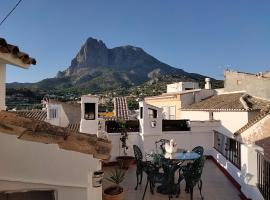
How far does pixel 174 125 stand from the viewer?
57.8ft

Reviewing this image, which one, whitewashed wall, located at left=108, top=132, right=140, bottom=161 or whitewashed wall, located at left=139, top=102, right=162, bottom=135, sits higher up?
whitewashed wall, located at left=139, top=102, right=162, bottom=135

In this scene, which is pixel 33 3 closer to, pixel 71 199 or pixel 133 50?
pixel 71 199

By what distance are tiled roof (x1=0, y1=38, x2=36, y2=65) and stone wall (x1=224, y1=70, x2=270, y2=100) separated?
845 inches

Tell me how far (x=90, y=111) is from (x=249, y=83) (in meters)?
17.0

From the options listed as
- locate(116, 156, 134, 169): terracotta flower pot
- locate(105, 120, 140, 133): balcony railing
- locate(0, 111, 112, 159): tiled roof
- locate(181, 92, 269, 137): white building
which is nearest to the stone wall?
locate(181, 92, 269, 137): white building

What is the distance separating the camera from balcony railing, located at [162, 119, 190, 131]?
57.0 feet

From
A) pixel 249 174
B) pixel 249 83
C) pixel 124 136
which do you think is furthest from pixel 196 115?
pixel 249 174

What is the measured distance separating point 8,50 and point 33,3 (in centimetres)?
475

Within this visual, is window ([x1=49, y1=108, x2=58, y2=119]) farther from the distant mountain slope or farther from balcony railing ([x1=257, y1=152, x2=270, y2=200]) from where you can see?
the distant mountain slope

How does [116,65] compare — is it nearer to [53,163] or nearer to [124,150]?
[124,150]

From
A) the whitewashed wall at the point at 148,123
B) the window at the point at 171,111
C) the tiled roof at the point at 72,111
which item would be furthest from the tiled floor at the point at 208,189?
the window at the point at 171,111

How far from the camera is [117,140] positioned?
1591cm

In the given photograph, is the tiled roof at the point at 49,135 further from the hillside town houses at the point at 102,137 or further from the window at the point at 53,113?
the window at the point at 53,113

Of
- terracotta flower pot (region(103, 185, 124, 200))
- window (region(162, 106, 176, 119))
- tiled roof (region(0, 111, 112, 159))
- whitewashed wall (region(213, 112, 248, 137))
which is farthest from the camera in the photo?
window (region(162, 106, 176, 119))
